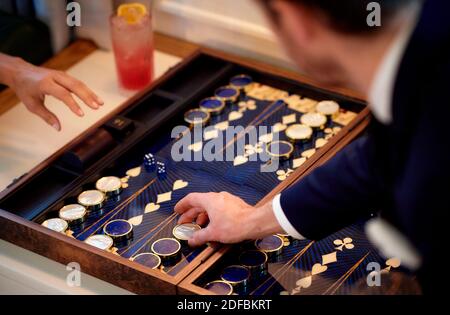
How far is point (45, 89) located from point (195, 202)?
0.48 m

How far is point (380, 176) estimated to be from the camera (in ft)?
5.15

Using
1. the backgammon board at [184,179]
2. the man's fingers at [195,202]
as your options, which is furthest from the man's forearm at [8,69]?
the man's fingers at [195,202]

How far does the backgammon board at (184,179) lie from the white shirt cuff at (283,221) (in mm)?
131

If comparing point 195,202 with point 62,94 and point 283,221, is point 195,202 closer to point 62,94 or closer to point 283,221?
point 283,221

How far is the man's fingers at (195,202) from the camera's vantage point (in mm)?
1933

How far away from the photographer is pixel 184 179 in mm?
2182

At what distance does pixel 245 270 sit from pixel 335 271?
7.7 inches

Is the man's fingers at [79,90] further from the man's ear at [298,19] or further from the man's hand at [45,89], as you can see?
the man's ear at [298,19]

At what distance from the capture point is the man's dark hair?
1.24 metres

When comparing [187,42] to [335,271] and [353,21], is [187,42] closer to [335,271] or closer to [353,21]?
[335,271]

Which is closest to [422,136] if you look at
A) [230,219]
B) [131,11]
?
Answer: [230,219]

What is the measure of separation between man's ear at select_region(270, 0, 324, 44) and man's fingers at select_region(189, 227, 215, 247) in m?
0.70

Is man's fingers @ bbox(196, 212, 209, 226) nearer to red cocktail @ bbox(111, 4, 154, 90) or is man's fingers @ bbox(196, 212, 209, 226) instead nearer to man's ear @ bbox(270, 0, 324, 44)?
red cocktail @ bbox(111, 4, 154, 90)
